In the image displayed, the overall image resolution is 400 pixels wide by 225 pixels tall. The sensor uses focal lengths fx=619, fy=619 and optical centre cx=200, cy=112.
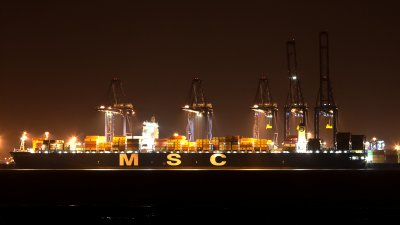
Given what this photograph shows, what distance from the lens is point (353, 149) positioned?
69.8 metres

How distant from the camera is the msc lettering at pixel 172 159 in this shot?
71.4 meters

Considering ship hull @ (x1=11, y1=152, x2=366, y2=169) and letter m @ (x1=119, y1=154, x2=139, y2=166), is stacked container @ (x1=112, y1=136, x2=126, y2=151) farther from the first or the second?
letter m @ (x1=119, y1=154, x2=139, y2=166)
